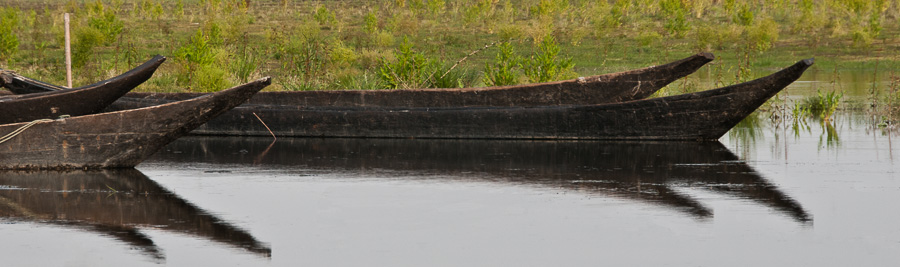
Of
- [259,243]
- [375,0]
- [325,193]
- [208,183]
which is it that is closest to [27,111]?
[208,183]

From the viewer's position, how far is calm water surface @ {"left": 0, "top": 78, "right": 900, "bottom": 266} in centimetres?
645

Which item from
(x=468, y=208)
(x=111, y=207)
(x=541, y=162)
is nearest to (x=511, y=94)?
(x=541, y=162)

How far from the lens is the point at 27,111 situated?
11484 mm

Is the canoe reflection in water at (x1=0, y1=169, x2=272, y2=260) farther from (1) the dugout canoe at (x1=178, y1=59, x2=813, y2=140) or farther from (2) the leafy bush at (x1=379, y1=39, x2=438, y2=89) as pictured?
(2) the leafy bush at (x1=379, y1=39, x2=438, y2=89)

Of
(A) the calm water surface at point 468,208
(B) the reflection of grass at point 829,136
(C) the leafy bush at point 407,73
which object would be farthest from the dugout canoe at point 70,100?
(B) the reflection of grass at point 829,136

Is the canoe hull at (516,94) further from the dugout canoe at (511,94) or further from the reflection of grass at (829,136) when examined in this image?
the reflection of grass at (829,136)

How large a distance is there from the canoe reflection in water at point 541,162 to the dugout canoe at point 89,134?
1109mm

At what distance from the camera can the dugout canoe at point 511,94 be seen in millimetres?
14984

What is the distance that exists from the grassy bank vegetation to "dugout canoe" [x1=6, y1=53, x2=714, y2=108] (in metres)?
1.01

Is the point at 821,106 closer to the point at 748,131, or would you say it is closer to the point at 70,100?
the point at 748,131

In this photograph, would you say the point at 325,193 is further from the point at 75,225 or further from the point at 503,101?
the point at 503,101

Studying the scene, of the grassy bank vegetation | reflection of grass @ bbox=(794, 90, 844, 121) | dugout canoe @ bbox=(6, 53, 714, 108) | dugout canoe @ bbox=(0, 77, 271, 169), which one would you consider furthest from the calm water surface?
reflection of grass @ bbox=(794, 90, 844, 121)

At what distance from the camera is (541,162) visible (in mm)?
11445

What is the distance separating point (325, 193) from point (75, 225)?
219 cm
